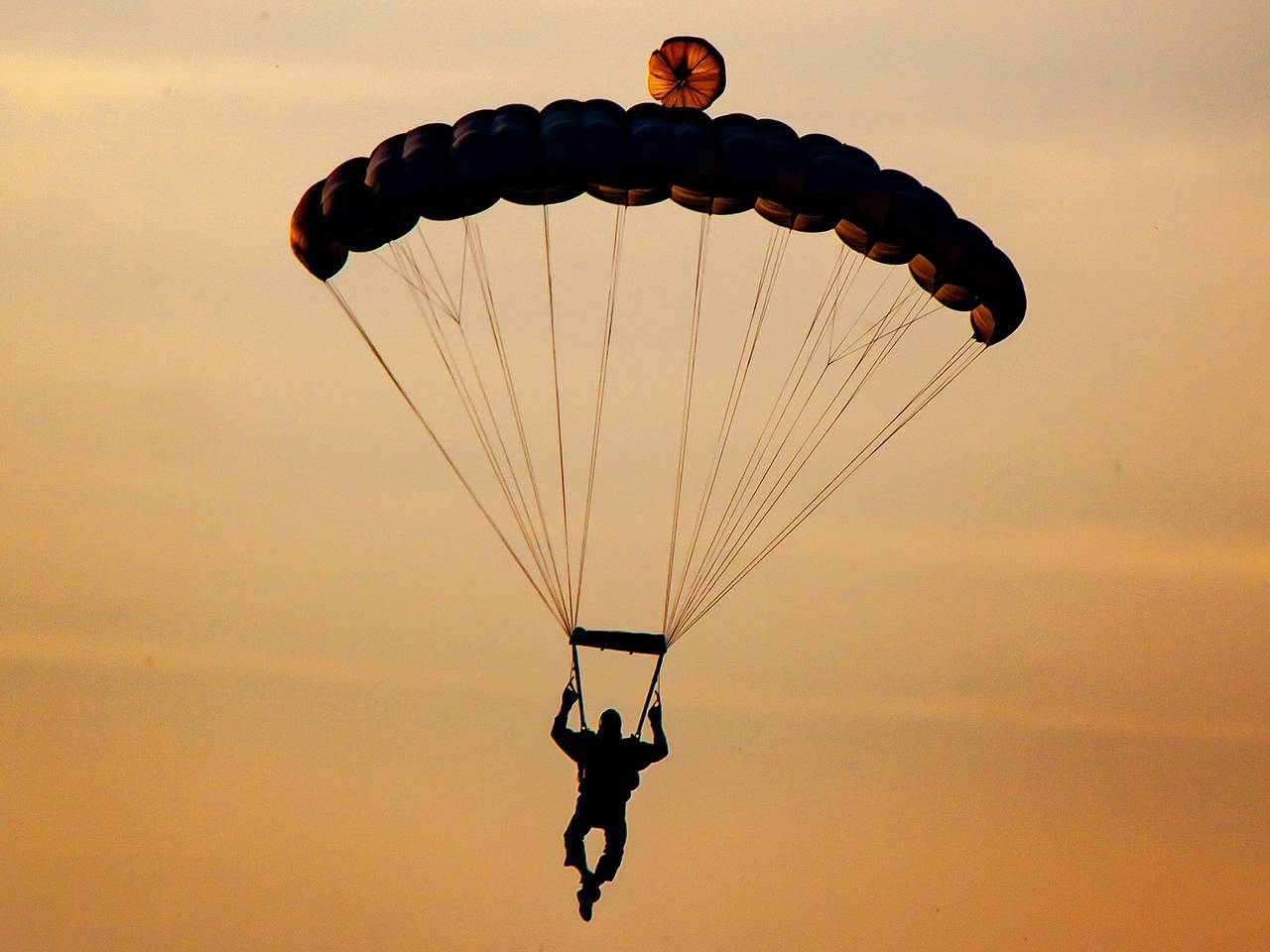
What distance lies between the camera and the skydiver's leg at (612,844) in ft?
123

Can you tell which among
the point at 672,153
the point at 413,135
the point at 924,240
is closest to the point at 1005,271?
the point at 924,240

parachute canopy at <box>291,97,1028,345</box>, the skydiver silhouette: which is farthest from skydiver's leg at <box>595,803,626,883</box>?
parachute canopy at <box>291,97,1028,345</box>

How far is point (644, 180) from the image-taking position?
121 ft

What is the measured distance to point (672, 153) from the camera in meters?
36.9

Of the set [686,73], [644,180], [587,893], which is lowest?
[587,893]

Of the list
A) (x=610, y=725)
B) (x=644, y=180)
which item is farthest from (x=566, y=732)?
(x=644, y=180)

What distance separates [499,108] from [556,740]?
7.75 m

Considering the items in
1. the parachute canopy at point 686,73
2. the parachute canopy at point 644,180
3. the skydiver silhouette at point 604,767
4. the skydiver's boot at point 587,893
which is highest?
the parachute canopy at point 686,73

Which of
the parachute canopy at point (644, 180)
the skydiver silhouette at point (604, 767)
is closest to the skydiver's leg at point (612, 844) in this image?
the skydiver silhouette at point (604, 767)

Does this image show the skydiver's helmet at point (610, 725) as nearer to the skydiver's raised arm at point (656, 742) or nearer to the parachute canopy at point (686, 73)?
the skydiver's raised arm at point (656, 742)

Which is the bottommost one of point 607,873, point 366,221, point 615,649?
point 607,873

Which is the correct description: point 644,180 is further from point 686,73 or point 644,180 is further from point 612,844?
point 612,844

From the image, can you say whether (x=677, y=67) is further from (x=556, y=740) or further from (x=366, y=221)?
(x=556, y=740)

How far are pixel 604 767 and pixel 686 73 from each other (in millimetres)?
8477
